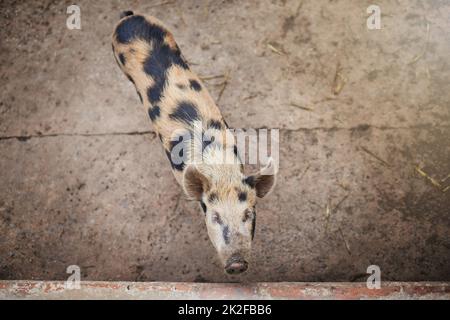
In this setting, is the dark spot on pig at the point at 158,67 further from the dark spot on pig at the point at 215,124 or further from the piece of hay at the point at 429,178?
the piece of hay at the point at 429,178

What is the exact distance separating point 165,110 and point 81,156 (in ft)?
4.24

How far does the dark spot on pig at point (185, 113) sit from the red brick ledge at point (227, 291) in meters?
1.19

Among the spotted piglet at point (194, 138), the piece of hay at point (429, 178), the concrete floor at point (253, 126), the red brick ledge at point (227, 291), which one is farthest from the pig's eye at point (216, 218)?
the piece of hay at point (429, 178)

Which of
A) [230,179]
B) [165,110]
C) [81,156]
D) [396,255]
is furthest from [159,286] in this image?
[396,255]

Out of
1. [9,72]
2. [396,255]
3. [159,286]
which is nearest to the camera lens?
[159,286]

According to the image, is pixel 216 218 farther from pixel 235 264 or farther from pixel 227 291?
pixel 227 291

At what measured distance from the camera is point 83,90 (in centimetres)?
407

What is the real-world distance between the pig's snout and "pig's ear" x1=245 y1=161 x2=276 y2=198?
51 centimetres

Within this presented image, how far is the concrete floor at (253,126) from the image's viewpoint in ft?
11.6

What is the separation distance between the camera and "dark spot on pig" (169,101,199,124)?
9.93 ft

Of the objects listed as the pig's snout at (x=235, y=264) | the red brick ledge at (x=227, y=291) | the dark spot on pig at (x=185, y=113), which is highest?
the dark spot on pig at (x=185, y=113)

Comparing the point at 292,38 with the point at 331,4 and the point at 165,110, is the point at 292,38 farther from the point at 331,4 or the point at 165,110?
the point at 165,110

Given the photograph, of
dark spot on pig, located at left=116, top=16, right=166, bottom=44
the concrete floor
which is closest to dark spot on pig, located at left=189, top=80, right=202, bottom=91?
dark spot on pig, located at left=116, top=16, right=166, bottom=44

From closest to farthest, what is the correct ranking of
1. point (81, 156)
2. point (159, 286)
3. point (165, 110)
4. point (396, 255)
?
point (159, 286) < point (165, 110) < point (396, 255) < point (81, 156)
